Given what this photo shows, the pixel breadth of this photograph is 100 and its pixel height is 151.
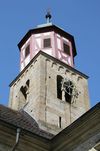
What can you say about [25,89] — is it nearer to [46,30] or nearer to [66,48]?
[66,48]

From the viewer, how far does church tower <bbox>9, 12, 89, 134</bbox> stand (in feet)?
67.3

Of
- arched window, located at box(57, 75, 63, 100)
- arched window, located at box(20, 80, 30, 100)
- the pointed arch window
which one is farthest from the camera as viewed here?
arched window, located at box(20, 80, 30, 100)

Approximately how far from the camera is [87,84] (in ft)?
80.4

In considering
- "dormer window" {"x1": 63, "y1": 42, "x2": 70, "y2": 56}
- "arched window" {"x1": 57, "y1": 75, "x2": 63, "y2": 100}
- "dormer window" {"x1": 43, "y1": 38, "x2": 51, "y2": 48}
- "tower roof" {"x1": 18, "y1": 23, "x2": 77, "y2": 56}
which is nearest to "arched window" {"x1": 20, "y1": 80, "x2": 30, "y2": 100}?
"arched window" {"x1": 57, "y1": 75, "x2": 63, "y2": 100}

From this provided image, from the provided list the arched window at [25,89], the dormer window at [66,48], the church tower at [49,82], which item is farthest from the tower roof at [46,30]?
the arched window at [25,89]

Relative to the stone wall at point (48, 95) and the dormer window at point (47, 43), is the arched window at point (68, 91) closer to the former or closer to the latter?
the stone wall at point (48, 95)

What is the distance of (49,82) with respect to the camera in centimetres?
2214

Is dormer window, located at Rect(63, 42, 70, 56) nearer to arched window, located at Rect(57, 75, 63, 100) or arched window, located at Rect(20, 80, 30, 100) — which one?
arched window, located at Rect(57, 75, 63, 100)

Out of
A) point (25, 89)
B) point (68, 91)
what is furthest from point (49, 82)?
point (25, 89)

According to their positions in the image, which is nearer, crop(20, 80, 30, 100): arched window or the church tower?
the church tower

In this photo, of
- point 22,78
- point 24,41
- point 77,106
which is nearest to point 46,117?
point 77,106

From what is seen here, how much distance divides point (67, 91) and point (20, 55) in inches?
209

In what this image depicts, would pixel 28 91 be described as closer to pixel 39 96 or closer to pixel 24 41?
pixel 39 96

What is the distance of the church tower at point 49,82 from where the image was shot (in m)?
20.5
